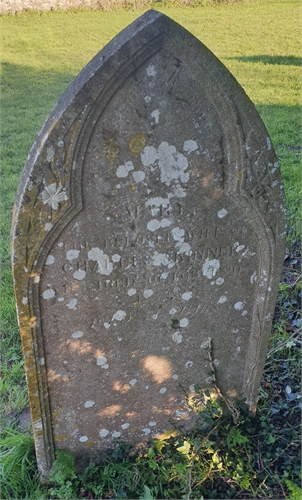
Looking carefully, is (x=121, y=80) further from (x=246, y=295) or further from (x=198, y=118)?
(x=246, y=295)

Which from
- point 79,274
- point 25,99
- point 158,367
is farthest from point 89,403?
point 25,99

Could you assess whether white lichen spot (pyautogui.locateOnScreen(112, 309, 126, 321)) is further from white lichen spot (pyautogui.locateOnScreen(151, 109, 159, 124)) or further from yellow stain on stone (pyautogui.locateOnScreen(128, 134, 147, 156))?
white lichen spot (pyautogui.locateOnScreen(151, 109, 159, 124))

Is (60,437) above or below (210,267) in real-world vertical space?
below

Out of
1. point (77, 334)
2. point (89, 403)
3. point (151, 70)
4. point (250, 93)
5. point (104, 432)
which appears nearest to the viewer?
Result: point (151, 70)

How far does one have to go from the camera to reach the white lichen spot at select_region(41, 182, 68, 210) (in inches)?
69.8

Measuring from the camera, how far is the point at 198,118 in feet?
5.98

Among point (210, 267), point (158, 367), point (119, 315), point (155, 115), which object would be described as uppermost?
point (155, 115)

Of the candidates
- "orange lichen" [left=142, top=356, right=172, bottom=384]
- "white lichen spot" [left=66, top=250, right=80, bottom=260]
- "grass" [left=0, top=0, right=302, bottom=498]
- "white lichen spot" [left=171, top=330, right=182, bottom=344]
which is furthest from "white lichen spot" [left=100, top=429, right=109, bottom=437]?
"white lichen spot" [left=66, top=250, right=80, bottom=260]

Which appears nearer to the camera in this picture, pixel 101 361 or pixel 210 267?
pixel 210 267

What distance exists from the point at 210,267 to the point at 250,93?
18.1ft

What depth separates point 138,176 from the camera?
1.88 metres

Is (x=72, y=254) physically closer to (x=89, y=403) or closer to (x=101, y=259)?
(x=101, y=259)

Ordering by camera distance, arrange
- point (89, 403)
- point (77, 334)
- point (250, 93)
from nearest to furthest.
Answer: point (77, 334) < point (89, 403) < point (250, 93)

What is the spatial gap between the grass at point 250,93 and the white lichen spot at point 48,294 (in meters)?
1.19
